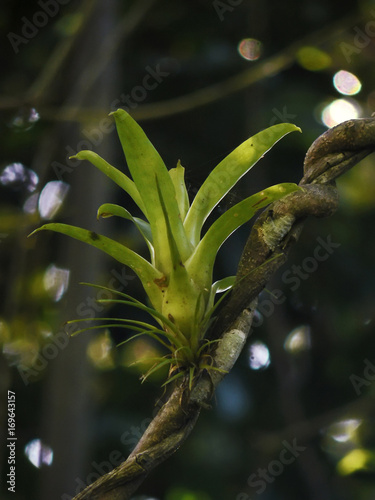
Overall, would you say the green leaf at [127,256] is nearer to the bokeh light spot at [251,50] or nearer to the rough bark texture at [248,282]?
the rough bark texture at [248,282]

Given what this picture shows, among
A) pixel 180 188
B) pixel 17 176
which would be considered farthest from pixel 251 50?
pixel 180 188

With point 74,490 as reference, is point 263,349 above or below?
above

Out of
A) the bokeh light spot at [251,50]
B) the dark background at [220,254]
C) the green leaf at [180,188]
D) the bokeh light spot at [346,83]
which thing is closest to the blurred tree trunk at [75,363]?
the dark background at [220,254]

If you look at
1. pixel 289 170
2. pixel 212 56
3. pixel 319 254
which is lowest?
pixel 319 254

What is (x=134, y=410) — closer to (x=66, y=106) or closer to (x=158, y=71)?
(x=66, y=106)

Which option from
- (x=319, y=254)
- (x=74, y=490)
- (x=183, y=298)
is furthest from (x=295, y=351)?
(x=183, y=298)

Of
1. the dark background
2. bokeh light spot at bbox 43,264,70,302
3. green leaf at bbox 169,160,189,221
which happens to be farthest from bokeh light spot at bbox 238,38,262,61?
green leaf at bbox 169,160,189,221
